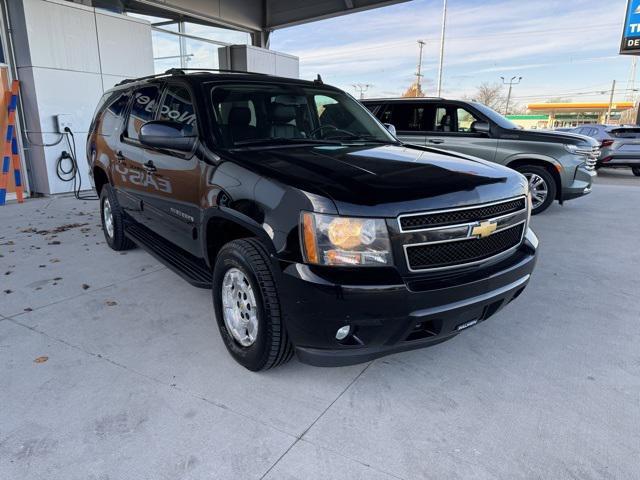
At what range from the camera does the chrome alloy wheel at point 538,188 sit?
7.69 meters

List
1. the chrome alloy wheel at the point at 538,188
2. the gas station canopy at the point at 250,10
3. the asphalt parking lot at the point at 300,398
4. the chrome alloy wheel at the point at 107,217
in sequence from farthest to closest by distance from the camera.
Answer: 1. the gas station canopy at the point at 250,10
2. the chrome alloy wheel at the point at 538,188
3. the chrome alloy wheel at the point at 107,217
4. the asphalt parking lot at the point at 300,398

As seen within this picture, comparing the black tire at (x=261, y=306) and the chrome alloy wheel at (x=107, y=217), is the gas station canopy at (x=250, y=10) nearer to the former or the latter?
the chrome alloy wheel at (x=107, y=217)

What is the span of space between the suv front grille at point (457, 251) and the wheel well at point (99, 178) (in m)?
4.31

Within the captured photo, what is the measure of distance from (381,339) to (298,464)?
2.32 feet

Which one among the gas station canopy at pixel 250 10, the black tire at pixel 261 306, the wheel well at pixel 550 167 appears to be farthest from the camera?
the gas station canopy at pixel 250 10

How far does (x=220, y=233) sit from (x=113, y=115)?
2775 mm

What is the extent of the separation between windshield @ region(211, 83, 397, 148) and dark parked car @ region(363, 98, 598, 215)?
4.30 m

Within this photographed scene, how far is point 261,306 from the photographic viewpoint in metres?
2.50

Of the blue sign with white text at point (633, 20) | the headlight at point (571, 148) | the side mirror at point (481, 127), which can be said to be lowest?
the headlight at point (571, 148)

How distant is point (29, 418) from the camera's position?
239 cm

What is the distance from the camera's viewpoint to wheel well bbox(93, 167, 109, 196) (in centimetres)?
545

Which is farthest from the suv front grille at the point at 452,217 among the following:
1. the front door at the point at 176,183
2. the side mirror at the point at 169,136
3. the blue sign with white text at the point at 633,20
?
the blue sign with white text at the point at 633,20

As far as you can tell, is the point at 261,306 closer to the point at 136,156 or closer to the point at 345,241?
the point at 345,241

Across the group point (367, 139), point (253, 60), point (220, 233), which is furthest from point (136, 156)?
point (253, 60)
